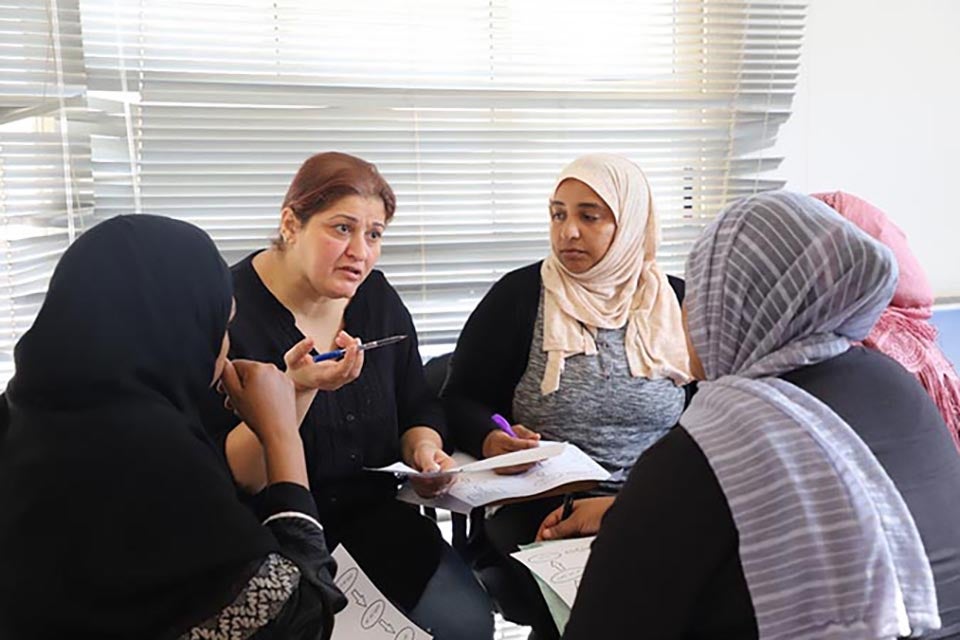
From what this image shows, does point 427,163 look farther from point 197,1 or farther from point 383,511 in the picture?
point 383,511

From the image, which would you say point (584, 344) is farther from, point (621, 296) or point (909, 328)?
point (909, 328)

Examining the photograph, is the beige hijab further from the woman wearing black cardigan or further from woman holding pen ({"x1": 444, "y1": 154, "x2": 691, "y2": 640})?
the woman wearing black cardigan

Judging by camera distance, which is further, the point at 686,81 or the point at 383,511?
the point at 686,81

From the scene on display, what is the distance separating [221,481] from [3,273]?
1319 mm

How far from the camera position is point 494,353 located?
1.93 m

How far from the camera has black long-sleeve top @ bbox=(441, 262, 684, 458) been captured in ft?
6.33

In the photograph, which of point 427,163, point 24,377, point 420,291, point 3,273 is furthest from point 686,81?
point 24,377

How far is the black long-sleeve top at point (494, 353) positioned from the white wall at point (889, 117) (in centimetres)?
106

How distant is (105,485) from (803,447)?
74 centimetres

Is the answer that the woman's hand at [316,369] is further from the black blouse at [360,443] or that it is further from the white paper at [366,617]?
the white paper at [366,617]

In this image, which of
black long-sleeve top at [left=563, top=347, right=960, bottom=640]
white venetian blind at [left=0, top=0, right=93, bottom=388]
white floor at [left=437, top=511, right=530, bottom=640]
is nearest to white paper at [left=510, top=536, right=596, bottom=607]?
black long-sleeve top at [left=563, top=347, right=960, bottom=640]

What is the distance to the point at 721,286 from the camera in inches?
42.1

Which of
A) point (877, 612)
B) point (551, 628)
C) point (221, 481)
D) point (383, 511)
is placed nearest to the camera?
point (877, 612)

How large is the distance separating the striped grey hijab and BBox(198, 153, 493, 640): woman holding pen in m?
0.74
